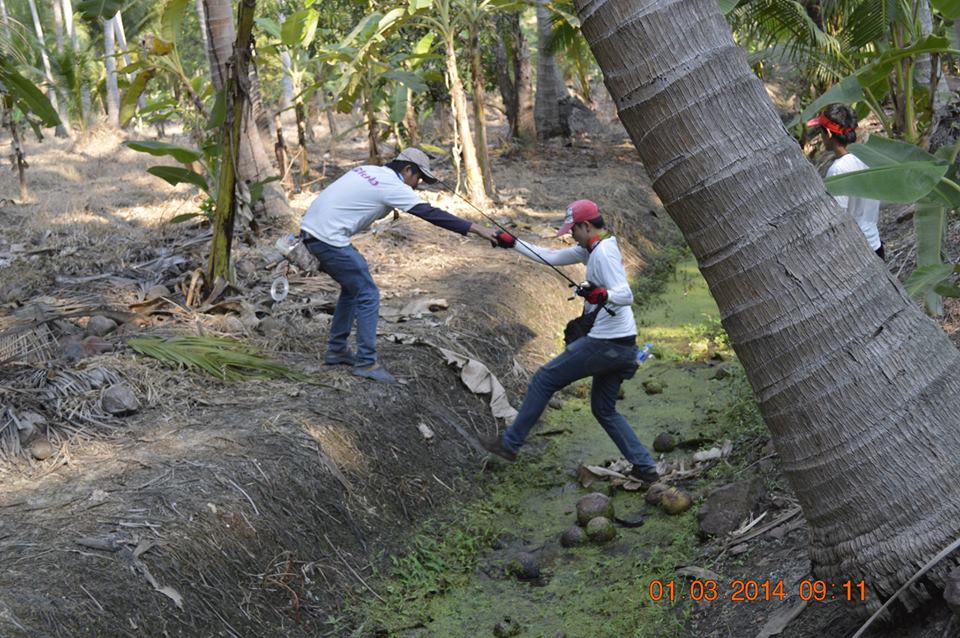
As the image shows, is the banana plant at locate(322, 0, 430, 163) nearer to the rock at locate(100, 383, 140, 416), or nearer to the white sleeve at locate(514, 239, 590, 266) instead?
the white sleeve at locate(514, 239, 590, 266)

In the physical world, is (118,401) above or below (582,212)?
below

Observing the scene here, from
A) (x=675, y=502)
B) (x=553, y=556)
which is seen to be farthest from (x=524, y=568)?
(x=675, y=502)

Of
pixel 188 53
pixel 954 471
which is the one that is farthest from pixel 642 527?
pixel 188 53

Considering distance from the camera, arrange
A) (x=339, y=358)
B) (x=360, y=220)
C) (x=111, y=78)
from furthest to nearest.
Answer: (x=111, y=78)
(x=339, y=358)
(x=360, y=220)

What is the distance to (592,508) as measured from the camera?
606 cm

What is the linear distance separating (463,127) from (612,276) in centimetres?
695

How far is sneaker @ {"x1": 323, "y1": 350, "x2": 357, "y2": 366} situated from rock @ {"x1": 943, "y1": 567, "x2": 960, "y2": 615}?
473 cm

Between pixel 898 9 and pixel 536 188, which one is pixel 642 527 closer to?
pixel 898 9

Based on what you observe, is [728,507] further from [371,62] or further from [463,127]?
[371,62]

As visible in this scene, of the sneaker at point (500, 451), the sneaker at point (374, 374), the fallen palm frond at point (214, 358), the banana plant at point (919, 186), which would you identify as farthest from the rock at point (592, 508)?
the banana plant at point (919, 186)

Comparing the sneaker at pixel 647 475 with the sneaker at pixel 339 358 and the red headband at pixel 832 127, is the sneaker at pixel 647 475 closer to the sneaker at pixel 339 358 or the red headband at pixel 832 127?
the sneaker at pixel 339 358

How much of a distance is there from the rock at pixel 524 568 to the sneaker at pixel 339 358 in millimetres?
2108

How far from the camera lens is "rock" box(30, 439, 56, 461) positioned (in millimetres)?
5430

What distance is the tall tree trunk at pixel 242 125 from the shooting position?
32.0ft
